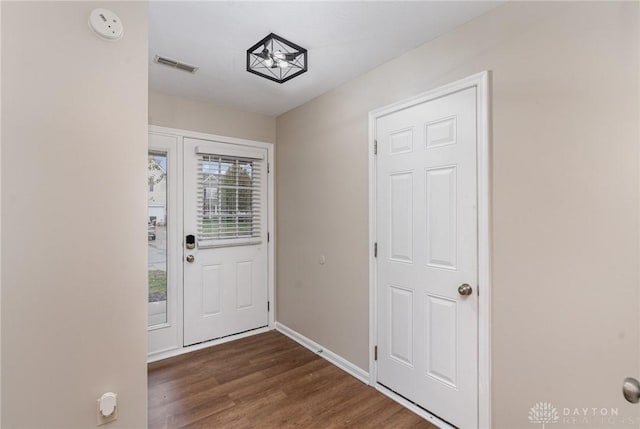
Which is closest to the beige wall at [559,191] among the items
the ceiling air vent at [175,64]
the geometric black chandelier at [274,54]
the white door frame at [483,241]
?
the white door frame at [483,241]

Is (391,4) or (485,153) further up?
(391,4)

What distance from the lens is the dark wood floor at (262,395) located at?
1.99m

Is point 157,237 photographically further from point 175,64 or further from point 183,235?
point 175,64

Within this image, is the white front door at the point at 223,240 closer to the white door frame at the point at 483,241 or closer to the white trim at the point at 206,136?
the white trim at the point at 206,136

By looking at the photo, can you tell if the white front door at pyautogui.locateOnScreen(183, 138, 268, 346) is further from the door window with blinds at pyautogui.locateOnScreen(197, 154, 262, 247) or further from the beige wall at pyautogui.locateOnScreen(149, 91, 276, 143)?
the beige wall at pyautogui.locateOnScreen(149, 91, 276, 143)

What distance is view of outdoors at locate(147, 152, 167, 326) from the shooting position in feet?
9.52

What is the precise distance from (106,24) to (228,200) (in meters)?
2.14

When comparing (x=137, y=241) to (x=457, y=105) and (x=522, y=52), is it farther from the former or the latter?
(x=522, y=52)

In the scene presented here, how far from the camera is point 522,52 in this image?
155 cm

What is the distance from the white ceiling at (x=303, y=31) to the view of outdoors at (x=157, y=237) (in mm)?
805

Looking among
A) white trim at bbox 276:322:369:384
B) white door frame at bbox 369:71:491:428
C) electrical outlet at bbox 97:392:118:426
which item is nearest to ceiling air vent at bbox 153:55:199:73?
white door frame at bbox 369:71:491:428

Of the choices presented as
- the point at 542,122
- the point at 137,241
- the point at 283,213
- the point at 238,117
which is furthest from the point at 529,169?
the point at 238,117

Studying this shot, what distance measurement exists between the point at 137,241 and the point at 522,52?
2156 millimetres

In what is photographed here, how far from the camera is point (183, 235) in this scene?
9.93ft
